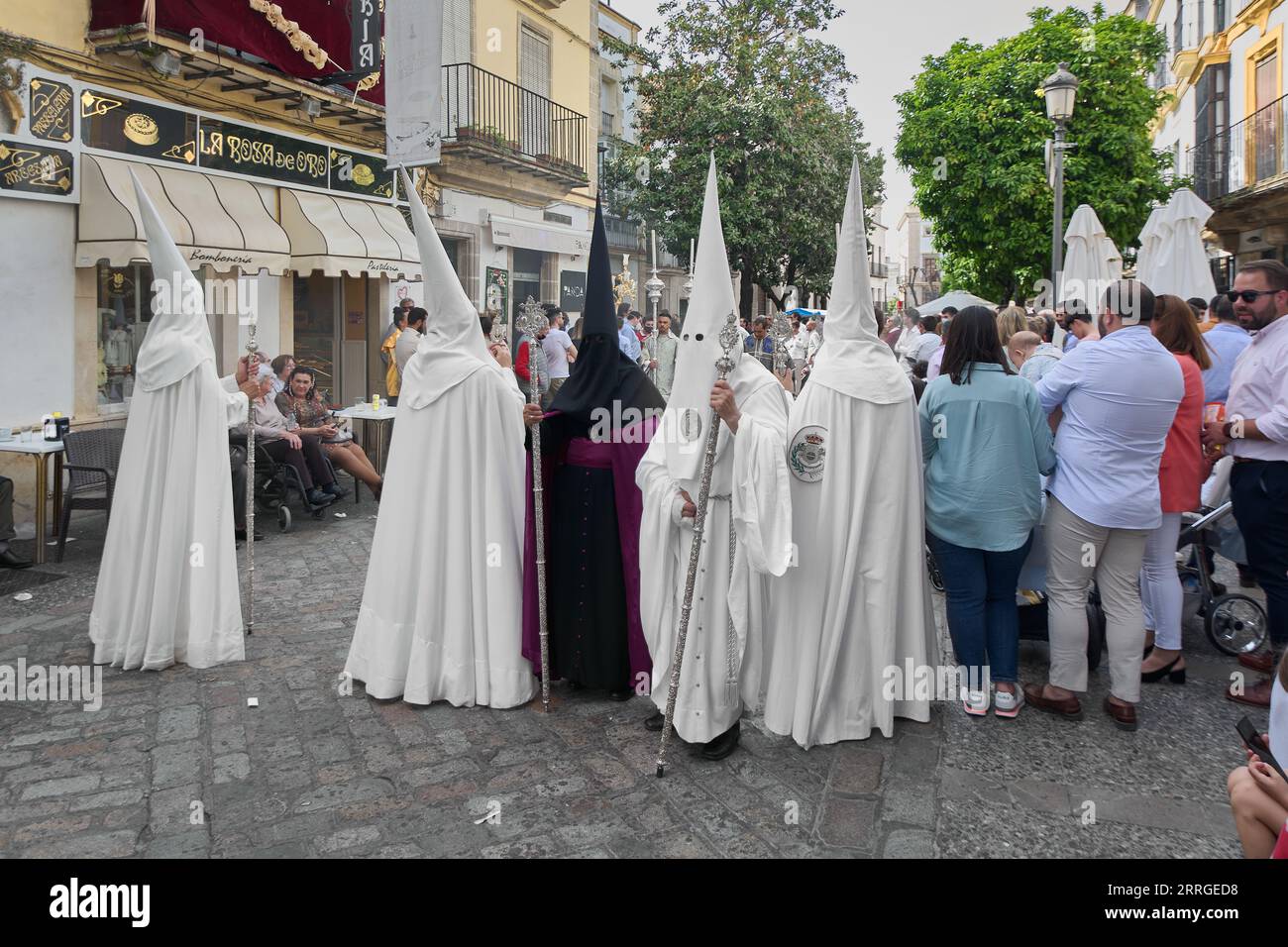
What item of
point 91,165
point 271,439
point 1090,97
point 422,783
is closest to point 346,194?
point 91,165

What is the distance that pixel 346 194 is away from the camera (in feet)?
47.3

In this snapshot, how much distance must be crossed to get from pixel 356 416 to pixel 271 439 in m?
1.29

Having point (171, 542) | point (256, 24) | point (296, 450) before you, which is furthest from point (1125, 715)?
point (256, 24)

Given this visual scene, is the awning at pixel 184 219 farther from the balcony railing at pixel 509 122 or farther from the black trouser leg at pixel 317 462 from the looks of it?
the balcony railing at pixel 509 122

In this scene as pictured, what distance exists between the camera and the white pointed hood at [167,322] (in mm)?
5570

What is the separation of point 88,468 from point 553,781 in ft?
19.0

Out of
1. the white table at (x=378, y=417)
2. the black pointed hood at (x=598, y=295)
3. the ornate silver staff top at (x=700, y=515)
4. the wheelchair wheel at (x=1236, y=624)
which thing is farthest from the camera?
the white table at (x=378, y=417)

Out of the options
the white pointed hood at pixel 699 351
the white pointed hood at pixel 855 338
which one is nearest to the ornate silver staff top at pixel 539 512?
the white pointed hood at pixel 699 351

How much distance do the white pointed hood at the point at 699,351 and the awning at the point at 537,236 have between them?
14.7m

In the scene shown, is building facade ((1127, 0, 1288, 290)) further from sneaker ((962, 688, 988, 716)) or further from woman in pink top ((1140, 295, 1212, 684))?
sneaker ((962, 688, 988, 716))

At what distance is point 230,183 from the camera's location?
12.1 meters
